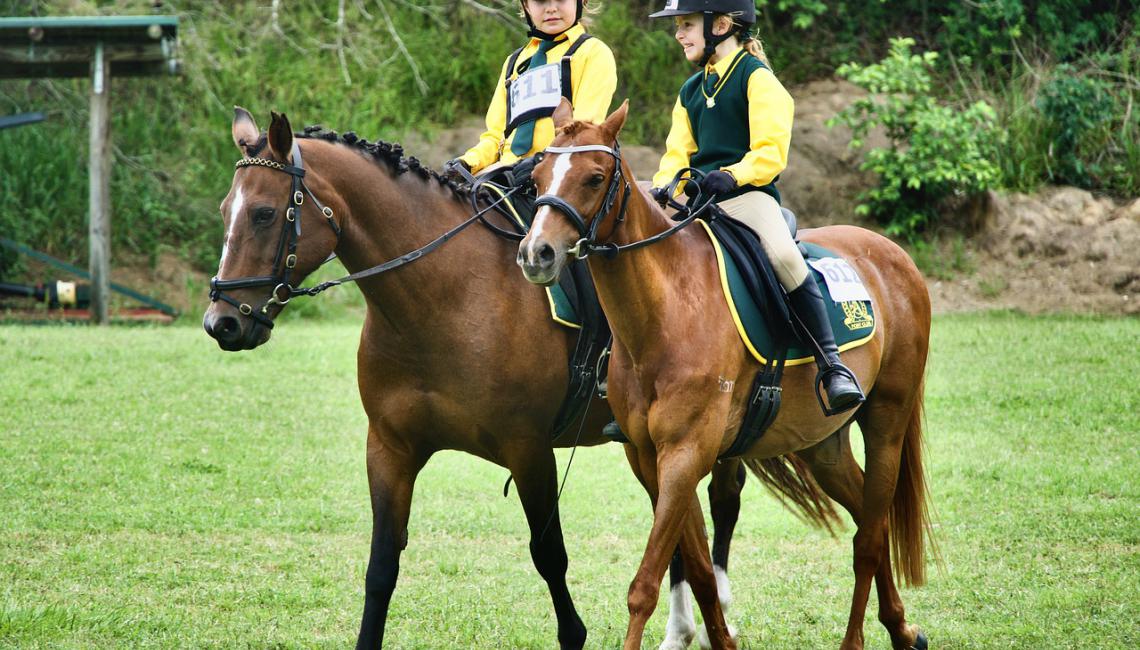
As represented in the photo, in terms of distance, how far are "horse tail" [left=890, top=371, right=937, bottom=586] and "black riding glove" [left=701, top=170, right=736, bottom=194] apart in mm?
1693

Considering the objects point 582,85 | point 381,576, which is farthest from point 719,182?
point 381,576

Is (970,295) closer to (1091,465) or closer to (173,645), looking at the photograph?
(1091,465)

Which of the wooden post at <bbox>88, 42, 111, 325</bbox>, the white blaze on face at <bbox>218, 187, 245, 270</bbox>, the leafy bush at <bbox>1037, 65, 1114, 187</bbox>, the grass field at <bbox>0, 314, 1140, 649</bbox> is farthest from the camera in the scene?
the leafy bush at <bbox>1037, 65, 1114, 187</bbox>

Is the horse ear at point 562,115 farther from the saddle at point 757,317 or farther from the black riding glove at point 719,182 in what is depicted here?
the saddle at point 757,317

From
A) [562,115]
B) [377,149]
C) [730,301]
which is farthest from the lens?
[377,149]

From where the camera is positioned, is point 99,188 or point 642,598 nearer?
point 642,598

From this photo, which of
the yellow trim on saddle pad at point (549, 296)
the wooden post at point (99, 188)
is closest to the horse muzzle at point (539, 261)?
the yellow trim on saddle pad at point (549, 296)

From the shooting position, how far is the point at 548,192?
3955mm

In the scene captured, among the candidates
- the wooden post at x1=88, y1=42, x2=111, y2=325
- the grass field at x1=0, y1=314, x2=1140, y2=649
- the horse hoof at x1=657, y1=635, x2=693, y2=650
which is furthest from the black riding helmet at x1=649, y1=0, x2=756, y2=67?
the wooden post at x1=88, y1=42, x2=111, y2=325

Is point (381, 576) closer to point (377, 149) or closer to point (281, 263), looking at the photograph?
point (281, 263)

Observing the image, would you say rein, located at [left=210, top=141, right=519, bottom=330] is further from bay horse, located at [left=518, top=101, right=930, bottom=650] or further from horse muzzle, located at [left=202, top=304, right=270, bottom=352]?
bay horse, located at [left=518, top=101, right=930, bottom=650]

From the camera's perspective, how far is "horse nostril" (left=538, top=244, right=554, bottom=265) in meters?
3.81

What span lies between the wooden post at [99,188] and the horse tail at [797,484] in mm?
9788

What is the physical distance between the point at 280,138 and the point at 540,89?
1486 mm
